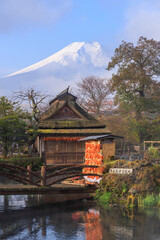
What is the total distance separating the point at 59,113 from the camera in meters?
38.0

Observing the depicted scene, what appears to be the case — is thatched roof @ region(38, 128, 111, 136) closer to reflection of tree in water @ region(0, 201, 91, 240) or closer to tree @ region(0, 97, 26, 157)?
tree @ region(0, 97, 26, 157)

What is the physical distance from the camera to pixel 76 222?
596 inches

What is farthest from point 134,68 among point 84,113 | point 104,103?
point 104,103

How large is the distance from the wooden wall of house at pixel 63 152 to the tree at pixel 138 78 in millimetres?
11098

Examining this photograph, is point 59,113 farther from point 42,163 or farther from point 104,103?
point 104,103

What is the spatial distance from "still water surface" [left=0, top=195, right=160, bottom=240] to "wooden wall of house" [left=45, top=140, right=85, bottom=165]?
15711 millimetres

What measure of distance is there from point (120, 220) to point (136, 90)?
32.4m

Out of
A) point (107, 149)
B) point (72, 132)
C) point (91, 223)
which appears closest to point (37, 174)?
point (107, 149)

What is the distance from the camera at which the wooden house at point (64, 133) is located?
34875 mm

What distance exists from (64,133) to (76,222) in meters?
19.6

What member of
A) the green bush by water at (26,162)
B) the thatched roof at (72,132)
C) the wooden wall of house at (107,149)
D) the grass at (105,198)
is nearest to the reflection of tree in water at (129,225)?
the grass at (105,198)

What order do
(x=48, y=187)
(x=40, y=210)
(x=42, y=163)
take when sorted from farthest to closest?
1. (x=42, y=163)
2. (x=48, y=187)
3. (x=40, y=210)

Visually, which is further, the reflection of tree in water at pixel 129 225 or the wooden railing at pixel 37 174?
the wooden railing at pixel 37 174

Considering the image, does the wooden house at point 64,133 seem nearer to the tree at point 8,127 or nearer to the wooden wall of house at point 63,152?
the wooden wall of house at point 63,152
